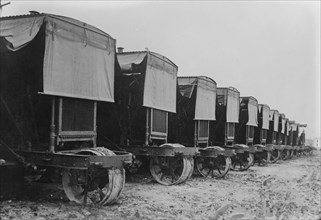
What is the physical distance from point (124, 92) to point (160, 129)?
4.97ft

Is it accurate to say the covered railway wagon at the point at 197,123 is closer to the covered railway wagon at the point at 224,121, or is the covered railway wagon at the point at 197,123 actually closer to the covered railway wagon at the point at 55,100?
the covered railway wagon at the point at 224,121

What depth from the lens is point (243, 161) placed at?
16.9 metres

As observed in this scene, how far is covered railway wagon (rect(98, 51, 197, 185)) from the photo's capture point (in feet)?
31.9

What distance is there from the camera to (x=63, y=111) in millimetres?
6895

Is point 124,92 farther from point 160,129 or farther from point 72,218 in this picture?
point 72,218

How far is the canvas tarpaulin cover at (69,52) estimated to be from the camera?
254 inches

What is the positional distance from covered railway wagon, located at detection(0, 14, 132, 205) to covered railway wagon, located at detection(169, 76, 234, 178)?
5.31 m

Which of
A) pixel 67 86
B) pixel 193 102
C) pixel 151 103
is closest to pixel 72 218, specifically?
pixel 67 86

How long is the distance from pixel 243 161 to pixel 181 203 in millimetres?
9705

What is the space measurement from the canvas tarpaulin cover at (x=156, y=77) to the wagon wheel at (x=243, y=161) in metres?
6.21

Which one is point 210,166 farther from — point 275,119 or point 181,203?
point 275,119

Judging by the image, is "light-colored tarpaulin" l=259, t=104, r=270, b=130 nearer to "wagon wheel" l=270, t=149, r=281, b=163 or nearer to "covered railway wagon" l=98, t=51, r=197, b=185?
"wagon wheel" l=270, t=149, r=281, b=163

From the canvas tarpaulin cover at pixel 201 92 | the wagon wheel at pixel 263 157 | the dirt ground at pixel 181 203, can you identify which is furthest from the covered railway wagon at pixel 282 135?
the dirt ground at pixel 181 203

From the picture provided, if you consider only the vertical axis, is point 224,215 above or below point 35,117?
below
